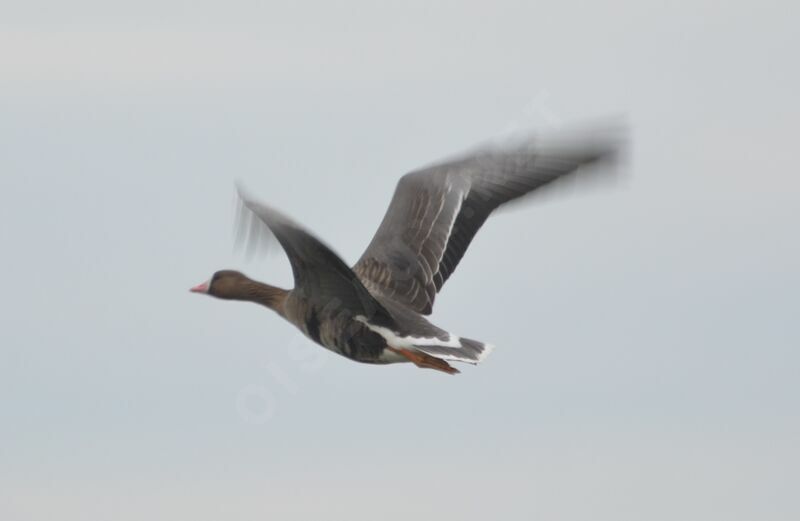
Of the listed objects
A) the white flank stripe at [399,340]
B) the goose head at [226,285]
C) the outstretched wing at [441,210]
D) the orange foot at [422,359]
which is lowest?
the orange foot at [422,359]

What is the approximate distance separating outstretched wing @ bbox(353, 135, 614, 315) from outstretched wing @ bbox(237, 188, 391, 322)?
1734 mm

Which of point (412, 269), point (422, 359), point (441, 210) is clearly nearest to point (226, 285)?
point (412, 269)

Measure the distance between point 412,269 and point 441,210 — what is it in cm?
98

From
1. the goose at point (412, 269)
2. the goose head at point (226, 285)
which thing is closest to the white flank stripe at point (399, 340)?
the goose at point (412, 269)

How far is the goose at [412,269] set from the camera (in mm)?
17922

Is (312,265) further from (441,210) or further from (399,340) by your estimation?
(441,210)

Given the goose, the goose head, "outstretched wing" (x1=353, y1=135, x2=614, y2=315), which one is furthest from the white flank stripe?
the goose head

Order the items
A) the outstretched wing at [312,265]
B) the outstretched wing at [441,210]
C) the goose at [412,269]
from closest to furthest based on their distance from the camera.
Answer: the outstretched wing at [312,265]
the goose at [412,269]
the outstretched wing at [441,210]

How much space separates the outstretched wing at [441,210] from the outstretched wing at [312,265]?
1.73 m

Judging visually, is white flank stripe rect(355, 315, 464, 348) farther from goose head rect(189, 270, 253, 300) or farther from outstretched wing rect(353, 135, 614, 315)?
goose head rect(189, 270, 253, 300)

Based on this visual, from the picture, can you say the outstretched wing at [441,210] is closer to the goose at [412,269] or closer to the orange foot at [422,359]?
the goose at [412,269]

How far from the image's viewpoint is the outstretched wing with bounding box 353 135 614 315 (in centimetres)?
1975

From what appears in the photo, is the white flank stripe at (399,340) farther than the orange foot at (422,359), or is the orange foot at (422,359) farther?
the white flank stripe at (399,340)

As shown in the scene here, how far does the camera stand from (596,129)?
19.3 meters
